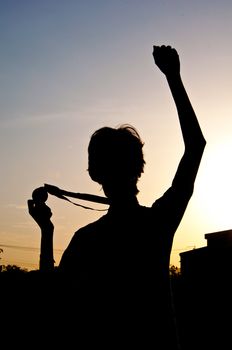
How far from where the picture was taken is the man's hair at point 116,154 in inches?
77.0

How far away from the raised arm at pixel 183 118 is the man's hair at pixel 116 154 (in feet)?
0.81

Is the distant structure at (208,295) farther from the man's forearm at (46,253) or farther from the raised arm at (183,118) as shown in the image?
the raised arm at (183,118)

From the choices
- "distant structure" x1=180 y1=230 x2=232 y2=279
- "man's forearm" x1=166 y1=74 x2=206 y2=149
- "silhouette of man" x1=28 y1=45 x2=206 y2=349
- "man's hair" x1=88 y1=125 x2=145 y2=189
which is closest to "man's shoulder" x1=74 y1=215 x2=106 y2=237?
"silhouette of man" x1=28 y1=45 x2=206 y2=349

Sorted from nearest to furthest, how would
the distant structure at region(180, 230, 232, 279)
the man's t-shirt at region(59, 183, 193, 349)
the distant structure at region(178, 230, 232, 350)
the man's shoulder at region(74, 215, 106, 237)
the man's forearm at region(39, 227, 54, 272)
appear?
the man's t-shirt at region(59, 183, 193, 349), the man's shoulder at region(74, 215, 106, 237), the man's forearm at region(39, 227, 54, 272), the distant structure at region(178, 230, 232, 350), the distant structure at region(180, 230, 232, 279)

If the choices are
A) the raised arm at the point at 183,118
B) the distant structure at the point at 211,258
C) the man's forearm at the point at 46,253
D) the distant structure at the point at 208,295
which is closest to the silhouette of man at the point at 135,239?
the raised arm at the point at 183,118

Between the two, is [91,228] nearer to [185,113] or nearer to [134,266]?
[134,266]

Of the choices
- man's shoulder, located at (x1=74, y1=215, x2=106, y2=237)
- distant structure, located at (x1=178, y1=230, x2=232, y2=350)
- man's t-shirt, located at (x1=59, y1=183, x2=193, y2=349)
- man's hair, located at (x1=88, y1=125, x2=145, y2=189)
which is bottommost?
man's t-shirt, located at (x1=59, y1=183, x2=193, y2=349)

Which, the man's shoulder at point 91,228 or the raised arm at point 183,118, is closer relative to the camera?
the raised arm at point 183,118

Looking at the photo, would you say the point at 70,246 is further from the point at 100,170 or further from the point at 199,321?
the point at 199,321

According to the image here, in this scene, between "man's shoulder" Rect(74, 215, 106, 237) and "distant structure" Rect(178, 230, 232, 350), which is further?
"distant structure" Rect(178, 230, 232, 350)

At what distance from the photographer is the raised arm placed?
1748 millimetres

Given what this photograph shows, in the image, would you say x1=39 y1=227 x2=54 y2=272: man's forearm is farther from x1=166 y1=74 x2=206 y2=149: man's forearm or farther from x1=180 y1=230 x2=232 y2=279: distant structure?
x1=180 y1=230 x2=232 y2=279: distant structure

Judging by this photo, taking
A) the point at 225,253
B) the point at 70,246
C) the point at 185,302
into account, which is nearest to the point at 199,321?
the point at 185,302

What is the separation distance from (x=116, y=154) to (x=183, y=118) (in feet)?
1.16
